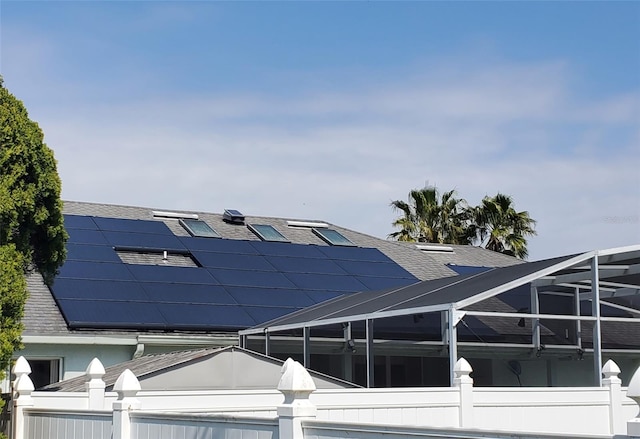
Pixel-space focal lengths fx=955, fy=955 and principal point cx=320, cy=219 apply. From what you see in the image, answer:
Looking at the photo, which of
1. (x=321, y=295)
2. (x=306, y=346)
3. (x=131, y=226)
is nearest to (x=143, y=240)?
(x=131, y=226)

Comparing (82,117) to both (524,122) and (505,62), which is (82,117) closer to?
(505,62)

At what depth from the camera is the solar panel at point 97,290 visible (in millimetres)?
18750

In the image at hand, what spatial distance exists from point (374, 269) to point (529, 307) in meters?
7.76

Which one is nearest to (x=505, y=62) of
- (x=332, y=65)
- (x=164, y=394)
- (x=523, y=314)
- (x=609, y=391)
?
(x=332, y=65)

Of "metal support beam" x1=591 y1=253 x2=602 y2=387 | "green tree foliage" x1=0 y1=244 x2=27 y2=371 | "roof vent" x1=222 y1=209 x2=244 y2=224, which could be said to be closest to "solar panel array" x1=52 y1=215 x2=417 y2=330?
"roof vent" x1=222 y1=209 x2=244 y2=224

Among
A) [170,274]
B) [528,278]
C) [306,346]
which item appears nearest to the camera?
[528,278]

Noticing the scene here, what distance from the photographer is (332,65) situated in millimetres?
25953

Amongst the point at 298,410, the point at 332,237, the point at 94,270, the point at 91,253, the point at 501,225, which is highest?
the point at 501,225

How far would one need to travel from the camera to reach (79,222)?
22891 millimetres

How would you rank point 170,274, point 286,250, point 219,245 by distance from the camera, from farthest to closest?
point 286,250
point 219,245
point 170,274

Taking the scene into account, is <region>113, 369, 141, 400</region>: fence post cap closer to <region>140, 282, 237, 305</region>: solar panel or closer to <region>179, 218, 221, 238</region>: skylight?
<region>140, 282, 237, 305</region>: solar panel

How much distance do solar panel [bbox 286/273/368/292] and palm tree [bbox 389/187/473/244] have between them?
21045 millimetres

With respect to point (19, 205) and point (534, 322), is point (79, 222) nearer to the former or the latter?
point (19, 205)

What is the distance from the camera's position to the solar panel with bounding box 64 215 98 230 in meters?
22.4
